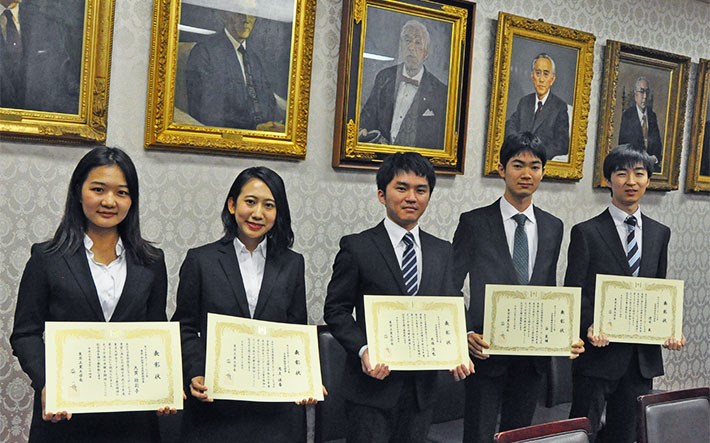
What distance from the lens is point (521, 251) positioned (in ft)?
9.72

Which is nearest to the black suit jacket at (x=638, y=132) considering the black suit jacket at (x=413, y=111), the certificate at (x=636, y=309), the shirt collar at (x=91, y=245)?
the black suit jacket at (x=413, y=111)

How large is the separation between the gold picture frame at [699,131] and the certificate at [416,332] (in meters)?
3.12

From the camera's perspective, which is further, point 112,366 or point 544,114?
point 544,114

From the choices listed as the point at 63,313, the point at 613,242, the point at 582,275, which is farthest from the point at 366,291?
the point at 613,242

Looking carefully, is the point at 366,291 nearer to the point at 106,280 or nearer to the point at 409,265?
the point at 409,265

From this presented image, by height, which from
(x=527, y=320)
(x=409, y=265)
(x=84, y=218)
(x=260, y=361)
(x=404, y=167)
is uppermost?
(x=404, y=167)

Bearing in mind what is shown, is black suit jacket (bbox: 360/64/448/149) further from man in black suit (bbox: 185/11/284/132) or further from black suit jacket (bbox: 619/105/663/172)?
black suit jacket (bbox: 619/105/663/172)

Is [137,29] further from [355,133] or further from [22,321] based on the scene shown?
[22,321]

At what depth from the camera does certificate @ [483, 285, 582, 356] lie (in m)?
2.86

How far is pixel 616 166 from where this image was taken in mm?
3270

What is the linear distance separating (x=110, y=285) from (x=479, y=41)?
8.47 feet

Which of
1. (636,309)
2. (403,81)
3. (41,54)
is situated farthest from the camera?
(403,81)

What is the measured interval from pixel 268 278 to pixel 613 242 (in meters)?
1.58

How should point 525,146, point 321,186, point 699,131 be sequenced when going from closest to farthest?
point 525,146
point 321,186
point 699,131
